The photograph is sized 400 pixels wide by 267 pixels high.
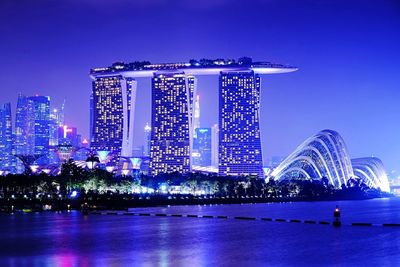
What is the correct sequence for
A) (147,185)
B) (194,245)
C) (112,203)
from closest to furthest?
(194,245) → (112,203) → (147,185)

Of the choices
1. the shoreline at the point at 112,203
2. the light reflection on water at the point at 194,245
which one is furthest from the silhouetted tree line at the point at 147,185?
the light reflection on water at the point at 194,245

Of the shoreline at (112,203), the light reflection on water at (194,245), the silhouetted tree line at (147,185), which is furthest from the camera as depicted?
the silhouetted tree line at (147,185)

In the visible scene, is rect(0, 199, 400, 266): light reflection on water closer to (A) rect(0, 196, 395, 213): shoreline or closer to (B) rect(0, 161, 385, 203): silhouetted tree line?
(A) rect(0, 196, 395, 213): shoreline

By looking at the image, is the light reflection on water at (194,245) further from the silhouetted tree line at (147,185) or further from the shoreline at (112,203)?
the silhouetted tree line at (147,185)

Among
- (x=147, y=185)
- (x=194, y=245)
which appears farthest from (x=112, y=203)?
(x=194, y=245)

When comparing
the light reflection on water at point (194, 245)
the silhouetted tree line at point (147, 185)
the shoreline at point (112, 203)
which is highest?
the silhouetted tree line at point (147, 185)

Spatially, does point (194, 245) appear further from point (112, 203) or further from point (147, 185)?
point (147, 185)

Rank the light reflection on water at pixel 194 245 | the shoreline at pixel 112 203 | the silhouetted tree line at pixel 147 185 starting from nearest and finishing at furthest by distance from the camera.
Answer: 1. the light reflection on water at pixel 194 245
2. the shoreline at pixel 112 203
3. the silhouetted tree line at pixel 147 185

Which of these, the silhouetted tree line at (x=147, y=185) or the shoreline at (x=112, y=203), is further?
the silhouetted tree line at (x=147, y=185)

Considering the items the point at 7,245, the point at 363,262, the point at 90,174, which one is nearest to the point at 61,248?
the point at 7,245

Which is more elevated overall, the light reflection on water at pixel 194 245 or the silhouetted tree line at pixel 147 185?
the silhouetted tree line at pixel 147 185
